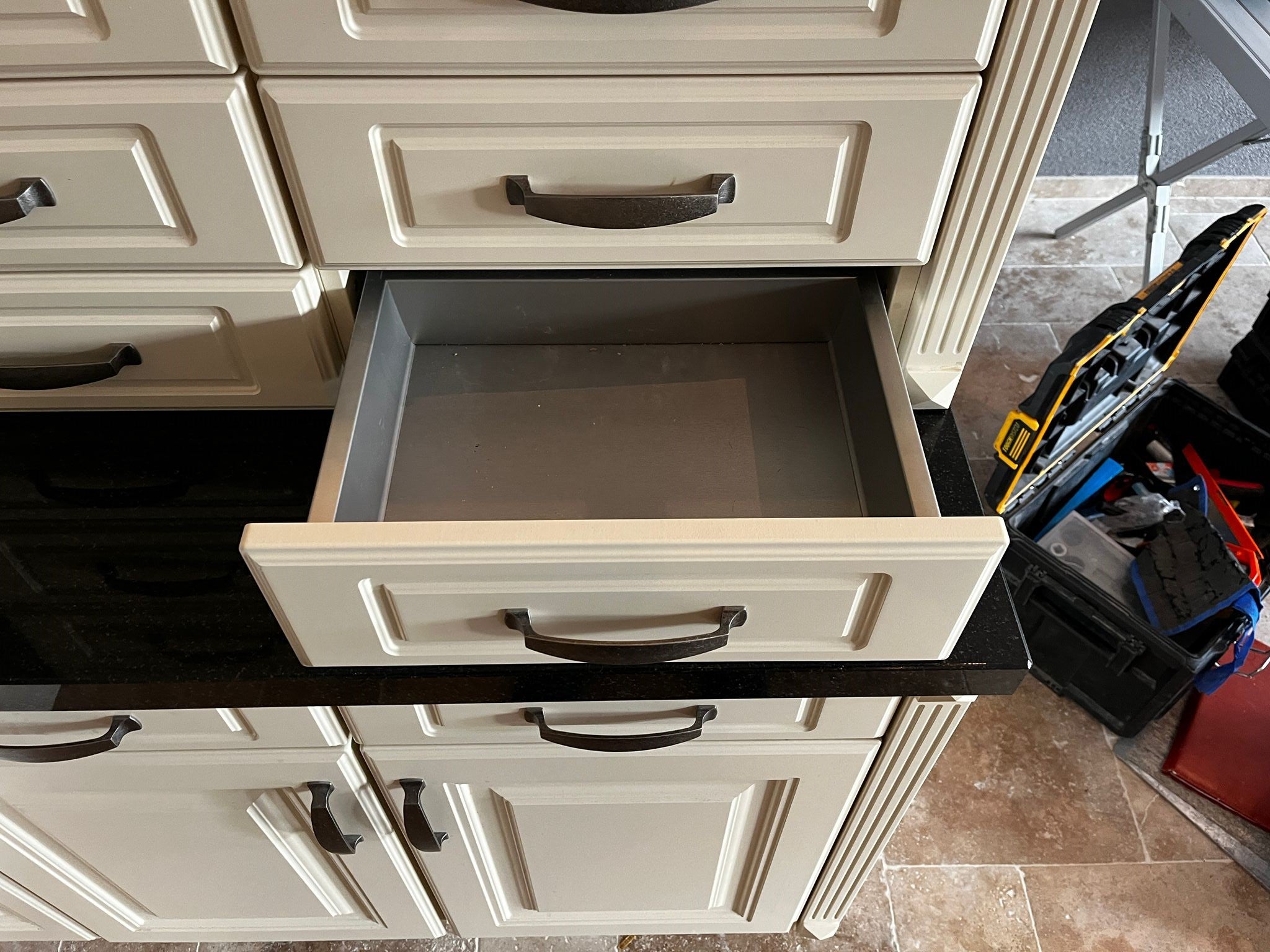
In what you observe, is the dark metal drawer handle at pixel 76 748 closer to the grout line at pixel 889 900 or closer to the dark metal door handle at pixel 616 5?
the dark metal door handle at pixel 616 5

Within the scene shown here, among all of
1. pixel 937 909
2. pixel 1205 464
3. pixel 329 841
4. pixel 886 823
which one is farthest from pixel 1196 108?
pixel 329 841

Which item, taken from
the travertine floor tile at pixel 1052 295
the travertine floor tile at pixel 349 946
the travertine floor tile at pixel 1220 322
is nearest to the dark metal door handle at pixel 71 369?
the travertine floor tile at pixel 349 946

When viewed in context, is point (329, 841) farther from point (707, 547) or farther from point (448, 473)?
point (707, 547)

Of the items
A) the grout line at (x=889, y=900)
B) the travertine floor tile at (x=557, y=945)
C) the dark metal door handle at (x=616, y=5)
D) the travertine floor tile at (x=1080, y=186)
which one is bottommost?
the grout line at (x=889, y=900)

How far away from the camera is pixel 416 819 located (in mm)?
879

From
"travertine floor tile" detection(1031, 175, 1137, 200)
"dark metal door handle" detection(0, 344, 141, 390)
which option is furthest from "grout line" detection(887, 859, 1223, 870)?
"travertine floor tile" detection(1031, 175, 1137, 200)

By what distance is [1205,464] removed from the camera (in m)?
1.63

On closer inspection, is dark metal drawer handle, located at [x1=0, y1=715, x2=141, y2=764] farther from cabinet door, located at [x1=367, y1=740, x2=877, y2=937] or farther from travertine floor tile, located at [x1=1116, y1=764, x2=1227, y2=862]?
travertine floor tile, located at [x1=1116, y1=764, x2=1227, y2=862]

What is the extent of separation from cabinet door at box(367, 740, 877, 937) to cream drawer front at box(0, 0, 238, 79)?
0.56 meters

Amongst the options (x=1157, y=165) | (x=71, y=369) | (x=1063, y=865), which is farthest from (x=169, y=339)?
(x=1157, y=165)

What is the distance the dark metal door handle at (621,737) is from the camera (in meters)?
0.77

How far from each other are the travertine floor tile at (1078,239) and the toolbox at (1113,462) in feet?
2.24

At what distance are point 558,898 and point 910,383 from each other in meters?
0.75

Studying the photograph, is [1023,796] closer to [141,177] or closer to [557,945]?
[557,945]
